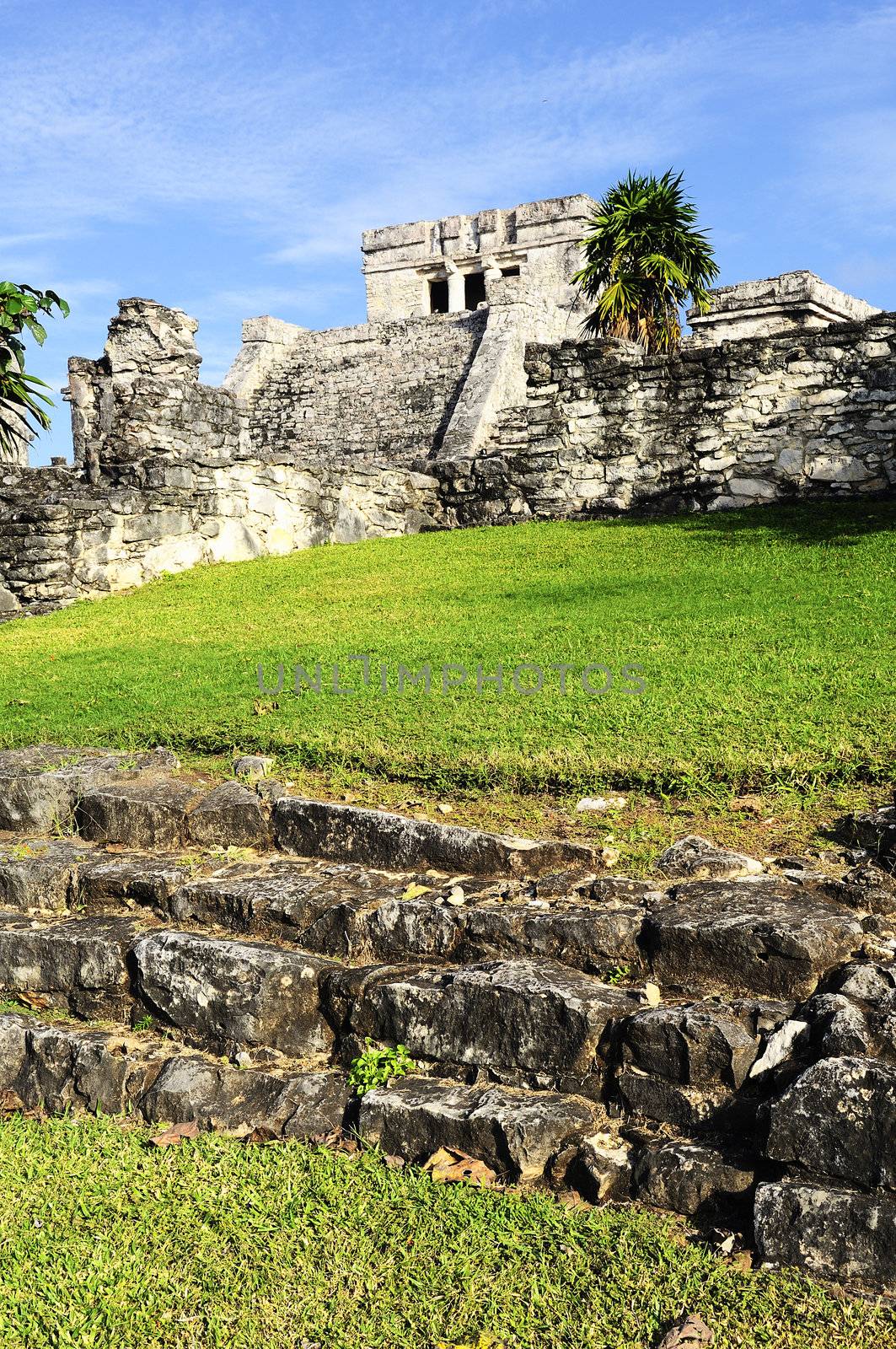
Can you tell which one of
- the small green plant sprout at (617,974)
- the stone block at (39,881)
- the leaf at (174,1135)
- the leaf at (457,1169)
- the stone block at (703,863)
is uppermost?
the stone block at (703,863)

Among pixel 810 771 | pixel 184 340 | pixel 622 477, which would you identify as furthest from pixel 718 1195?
pixel 184 340

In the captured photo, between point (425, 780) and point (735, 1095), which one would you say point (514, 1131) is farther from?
point (425, 780)

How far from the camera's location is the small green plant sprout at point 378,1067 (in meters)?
3.97

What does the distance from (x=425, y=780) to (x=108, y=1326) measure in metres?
2.77

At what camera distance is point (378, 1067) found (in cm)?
402

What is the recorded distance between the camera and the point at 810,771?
4.88 meters

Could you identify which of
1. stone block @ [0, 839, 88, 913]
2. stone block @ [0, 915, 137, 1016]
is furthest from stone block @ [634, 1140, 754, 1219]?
stone block @ [0, 839, 88, 913]

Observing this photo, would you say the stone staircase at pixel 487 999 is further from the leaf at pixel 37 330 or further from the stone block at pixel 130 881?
the leaf at pixel 37 330

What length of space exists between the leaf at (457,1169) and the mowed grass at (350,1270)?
0.14ft

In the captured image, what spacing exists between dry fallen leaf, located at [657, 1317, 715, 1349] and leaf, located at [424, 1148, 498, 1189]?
2.57 ft

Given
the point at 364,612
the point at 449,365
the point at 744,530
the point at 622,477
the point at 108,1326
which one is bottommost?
the point at 108,1326

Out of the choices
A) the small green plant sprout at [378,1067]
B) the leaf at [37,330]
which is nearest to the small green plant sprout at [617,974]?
the small green plant sprout at [378,1067]

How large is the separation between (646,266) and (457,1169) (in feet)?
50.7

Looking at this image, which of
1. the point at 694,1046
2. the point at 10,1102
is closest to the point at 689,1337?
the point at 694,1046
